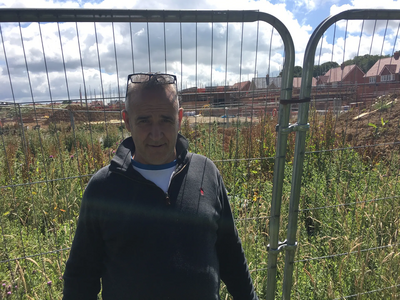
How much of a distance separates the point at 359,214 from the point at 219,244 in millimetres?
2540

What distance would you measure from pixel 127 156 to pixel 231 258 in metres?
0.85

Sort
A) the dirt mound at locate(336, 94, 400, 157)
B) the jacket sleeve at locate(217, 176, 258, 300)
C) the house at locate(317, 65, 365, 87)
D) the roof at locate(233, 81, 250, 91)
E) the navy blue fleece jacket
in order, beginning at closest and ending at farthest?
the navy blue fleece jacket → the jacket sleeve at locate(217, 176, 258, 300) → the roof at locate(233, 81, 250, 91) → the house at locate(317, 65, 365, 87) → the dirt mound at locate(336, 94, 400, 157)

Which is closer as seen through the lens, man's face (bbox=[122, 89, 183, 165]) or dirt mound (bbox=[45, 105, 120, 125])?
man's face (bbox=[122, 89, 183, 165])

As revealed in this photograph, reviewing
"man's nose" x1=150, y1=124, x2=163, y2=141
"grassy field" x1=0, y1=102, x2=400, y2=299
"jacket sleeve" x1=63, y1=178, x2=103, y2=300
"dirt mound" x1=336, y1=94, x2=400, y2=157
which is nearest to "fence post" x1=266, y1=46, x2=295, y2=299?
"grassy field" x1=0, y1=102, x2=400, y2=299

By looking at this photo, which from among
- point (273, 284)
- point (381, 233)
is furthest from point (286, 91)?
point (381, 233)

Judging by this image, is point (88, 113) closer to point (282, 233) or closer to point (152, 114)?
point (152, 114)

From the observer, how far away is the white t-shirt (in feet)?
4.63

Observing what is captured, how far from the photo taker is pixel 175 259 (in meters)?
1.29

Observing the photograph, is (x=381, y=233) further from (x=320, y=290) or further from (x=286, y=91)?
(x=286, y=91)

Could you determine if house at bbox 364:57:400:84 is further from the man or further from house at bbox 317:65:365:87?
the man

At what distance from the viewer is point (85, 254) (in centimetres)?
133

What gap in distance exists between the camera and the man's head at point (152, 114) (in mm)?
1356

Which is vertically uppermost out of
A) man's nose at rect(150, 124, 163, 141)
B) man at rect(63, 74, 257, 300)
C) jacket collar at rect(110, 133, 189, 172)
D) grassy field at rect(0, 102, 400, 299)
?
man's nose at rect(150, 124, 163, 141)

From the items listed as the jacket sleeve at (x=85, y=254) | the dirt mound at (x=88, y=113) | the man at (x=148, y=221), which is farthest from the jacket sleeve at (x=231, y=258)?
the dirt mound at (x=88, y=113)
